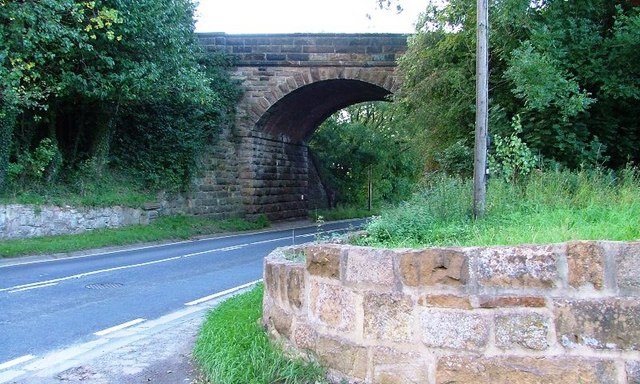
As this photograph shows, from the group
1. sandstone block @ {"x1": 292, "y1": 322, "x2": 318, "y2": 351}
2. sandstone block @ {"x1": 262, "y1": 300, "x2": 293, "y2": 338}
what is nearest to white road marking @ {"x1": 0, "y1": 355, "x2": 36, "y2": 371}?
sandstone block @ {"x1": 262, "y1": 300, "x2": 293, "y2": 338}

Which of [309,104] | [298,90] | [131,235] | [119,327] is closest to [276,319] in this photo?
[119,327]

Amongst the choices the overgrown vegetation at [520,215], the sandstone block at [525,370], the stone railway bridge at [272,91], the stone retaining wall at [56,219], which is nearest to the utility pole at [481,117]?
the overgrown vegetation at [520,215]

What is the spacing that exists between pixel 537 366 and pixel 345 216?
1150 inches

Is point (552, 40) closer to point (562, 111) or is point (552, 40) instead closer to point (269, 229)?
point (562, 111)

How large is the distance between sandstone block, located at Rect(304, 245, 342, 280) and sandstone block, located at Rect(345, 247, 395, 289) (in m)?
0.10

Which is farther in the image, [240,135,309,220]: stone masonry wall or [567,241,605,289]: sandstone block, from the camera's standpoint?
[240,135,309,220]: stone masonry wall

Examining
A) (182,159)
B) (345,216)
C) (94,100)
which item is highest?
(94,100)

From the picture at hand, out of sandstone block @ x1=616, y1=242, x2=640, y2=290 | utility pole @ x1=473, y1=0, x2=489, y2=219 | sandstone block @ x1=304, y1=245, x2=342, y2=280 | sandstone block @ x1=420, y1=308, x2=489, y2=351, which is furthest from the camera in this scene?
utility pole @ x1=473, y1=0, x2=489, y2=219

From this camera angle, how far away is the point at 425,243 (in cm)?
527

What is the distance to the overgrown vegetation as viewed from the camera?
453 cm

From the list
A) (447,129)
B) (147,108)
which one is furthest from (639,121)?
(147,108)

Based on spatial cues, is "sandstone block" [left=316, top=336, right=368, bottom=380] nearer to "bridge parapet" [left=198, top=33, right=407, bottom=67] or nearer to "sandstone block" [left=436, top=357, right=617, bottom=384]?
"sandstone block" [left=436, top=357, right=617, bottom=384]

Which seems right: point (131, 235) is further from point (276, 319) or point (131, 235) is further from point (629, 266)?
point (629, 266)

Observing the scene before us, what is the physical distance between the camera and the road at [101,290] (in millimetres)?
6945
